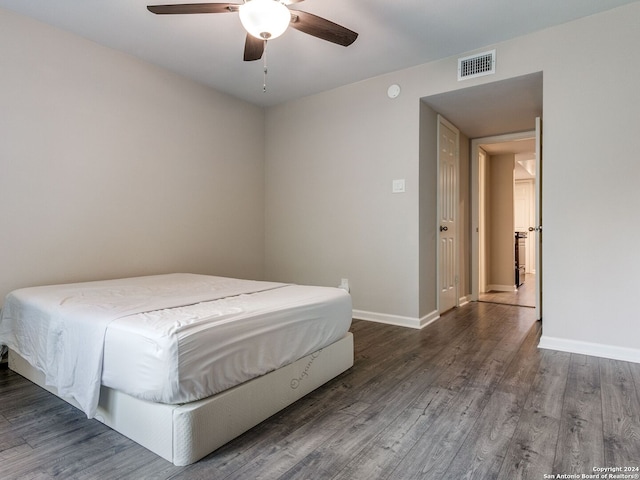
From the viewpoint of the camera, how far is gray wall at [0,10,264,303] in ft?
8.16

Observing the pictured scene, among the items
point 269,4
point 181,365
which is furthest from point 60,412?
point 269,4

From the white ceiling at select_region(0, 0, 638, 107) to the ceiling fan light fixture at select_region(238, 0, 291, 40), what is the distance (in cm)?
68

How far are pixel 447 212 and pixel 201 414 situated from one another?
336 cm

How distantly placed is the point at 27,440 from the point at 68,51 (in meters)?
2.64

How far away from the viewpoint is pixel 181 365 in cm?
129

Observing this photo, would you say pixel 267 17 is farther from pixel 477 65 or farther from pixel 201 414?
pixel 477 65

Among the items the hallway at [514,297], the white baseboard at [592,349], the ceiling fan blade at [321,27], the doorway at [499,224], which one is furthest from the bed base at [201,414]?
the doorway at [499,224]

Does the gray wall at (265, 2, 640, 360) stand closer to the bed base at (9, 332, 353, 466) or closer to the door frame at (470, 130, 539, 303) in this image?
the door frame at (470, 130, 539, 303)

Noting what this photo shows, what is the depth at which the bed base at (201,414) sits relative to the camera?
1329 mm

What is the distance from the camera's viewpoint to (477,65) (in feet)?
9.73

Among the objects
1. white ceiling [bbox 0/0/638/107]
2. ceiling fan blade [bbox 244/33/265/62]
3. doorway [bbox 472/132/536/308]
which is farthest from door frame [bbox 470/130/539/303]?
ceiling fan blade [bbox 244/33/265/62]

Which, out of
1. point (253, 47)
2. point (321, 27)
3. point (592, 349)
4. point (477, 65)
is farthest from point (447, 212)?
point (253, 47)

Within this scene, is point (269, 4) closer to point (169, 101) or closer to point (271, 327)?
point (271, 327)

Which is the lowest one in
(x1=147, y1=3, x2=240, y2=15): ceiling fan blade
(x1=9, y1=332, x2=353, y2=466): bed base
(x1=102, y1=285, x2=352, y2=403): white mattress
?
(x1=9, y1=332, x2=353, y2=466): bed base
